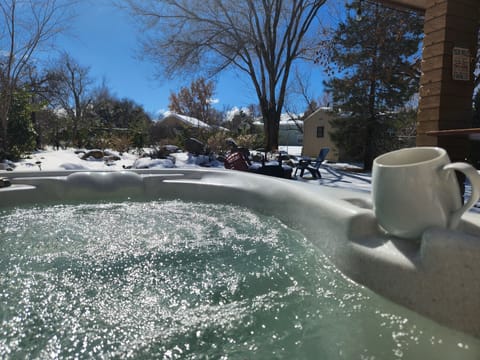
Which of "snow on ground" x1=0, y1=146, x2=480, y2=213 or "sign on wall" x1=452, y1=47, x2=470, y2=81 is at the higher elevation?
"sign on wall" x1=452, y1=47, x2=470, y2=81

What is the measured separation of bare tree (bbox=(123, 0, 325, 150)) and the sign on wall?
770 cm

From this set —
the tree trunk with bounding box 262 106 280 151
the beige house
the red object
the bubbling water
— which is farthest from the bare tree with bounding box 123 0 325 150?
the bubbling water

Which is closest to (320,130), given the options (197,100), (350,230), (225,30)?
(225,30)

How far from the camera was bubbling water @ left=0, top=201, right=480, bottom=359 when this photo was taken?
0.95 metres

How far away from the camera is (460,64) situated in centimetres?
270

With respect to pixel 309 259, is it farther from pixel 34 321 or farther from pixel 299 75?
pixel 299 75

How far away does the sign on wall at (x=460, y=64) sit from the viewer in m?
2.69

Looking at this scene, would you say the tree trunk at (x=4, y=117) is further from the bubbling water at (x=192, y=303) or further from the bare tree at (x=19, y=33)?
the bubbling water at (x=192, y=303)

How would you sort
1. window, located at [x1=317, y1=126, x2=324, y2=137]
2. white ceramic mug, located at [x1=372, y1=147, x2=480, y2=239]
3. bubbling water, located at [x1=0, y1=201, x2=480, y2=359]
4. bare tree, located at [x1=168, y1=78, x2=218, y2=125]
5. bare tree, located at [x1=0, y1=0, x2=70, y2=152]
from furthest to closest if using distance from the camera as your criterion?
bare tree, located at [x1=168, y1=78, x2=218, y2=125], window, located at [x1=317, y1=126, x2=324, y2=137], bare tree, located at [x1=0, y1=0, x2=70, y2=152], white ceramic mug, located at [x1=372, y1=147, x2=480, y2=239], bubbling water, located at [x1=0, y1=201, x2=480, y2=359]

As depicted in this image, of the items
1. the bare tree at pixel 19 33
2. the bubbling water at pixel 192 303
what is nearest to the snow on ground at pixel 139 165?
the bare tree at pixel 19 33

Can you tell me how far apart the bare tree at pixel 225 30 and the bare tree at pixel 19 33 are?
365 cm

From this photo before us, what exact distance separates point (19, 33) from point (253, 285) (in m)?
7.80

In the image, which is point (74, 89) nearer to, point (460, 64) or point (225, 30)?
point (225, 30)

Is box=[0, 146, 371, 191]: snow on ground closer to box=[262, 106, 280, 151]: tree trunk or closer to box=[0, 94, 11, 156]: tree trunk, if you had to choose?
box=[0, 94, 11, 156]: tree trunk
